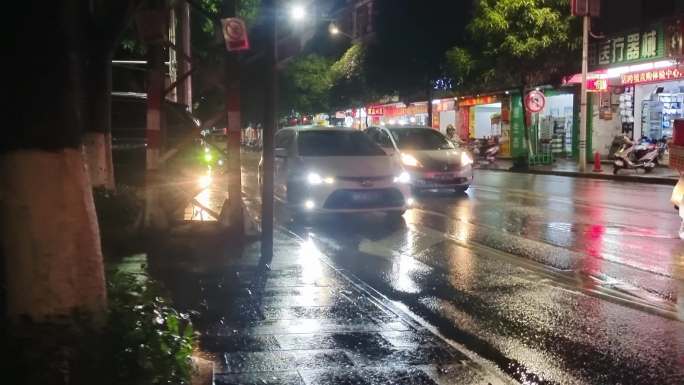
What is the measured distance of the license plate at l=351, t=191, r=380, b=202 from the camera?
459 inches

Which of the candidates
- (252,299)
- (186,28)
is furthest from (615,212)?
(186,28)

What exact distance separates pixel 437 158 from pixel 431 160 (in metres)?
0.17

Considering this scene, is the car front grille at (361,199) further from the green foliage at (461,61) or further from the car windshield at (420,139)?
the green foliage at (461,61)

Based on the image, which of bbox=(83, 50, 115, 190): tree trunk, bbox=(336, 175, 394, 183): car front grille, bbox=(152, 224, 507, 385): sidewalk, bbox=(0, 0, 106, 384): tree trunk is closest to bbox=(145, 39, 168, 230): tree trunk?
bbox=(83, 50, 115, 190): tree trunk

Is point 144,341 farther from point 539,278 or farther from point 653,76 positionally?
point 653,76

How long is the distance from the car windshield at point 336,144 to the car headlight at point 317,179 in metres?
0.86

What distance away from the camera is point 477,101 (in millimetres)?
37688

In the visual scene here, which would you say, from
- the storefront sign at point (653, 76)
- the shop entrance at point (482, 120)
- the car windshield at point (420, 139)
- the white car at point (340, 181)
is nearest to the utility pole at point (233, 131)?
the white car at point (340, 181)

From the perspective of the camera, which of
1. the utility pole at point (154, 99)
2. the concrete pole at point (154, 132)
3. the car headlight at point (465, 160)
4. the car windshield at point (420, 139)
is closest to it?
the utility pole at point (154, 99)

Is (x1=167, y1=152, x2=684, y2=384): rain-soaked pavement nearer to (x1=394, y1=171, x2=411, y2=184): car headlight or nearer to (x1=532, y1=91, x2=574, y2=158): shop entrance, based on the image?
(x1=394, y1=171, x2=411, y2=184): car headlight

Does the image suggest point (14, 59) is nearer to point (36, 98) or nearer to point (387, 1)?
point (36, 98)

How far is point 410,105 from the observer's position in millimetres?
43250

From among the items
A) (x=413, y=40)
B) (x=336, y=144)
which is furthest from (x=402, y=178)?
(x=413, y=40)

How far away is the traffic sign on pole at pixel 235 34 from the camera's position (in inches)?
356
